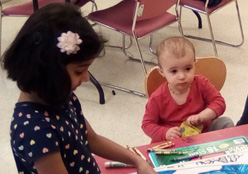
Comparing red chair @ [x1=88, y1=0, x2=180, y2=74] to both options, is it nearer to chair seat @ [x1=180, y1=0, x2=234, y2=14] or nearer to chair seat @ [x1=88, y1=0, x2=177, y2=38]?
chair seat @ [x1=88, y1=0, x2=177, y2=38]

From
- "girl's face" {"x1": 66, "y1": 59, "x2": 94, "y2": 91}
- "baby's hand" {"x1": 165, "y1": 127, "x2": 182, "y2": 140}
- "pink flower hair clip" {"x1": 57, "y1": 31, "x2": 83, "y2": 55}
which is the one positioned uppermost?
"pink flower hair clip" {"x1": 57, "y1": 31, "x2": 83, "y2": 55}

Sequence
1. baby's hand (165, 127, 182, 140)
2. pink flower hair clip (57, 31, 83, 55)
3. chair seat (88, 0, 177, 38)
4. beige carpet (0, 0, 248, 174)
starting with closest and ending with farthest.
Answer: pink flower hair clip (57, 31, 83, 55)
baby's hand (165, 127, 182, 140)
beige carpet (0, 0, 248, 174)
chair seat (88, 0, 177, 38)

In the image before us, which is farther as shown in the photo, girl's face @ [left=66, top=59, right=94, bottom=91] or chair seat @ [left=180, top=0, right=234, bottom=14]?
chair seat @ [left=180, top=0, right=234, bottom=14]

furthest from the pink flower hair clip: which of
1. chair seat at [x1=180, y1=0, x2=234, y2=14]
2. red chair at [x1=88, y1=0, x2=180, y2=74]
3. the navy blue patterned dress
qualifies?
chair seat at [x1=180, y1=0, x2=234, y2=14]

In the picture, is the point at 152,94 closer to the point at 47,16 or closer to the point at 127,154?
the point at 127,154

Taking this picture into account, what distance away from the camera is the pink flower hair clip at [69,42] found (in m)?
0.79

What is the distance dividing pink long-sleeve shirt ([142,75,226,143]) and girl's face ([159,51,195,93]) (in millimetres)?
63

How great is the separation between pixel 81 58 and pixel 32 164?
25 cm


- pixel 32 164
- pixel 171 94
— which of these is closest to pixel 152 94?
pixel 171 94

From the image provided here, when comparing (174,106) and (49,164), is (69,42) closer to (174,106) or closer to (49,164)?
(49,164)

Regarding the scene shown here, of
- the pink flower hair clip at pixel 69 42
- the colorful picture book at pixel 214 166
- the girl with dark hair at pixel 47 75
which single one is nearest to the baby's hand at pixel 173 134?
the colorful picture book at pixel 214 166

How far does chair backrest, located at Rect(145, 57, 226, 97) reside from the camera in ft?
4.83

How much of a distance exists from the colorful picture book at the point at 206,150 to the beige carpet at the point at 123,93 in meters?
0.97

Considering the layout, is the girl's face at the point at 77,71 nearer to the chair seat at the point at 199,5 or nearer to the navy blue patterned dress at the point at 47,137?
the navy blue patterned dress at the point at 47,137
